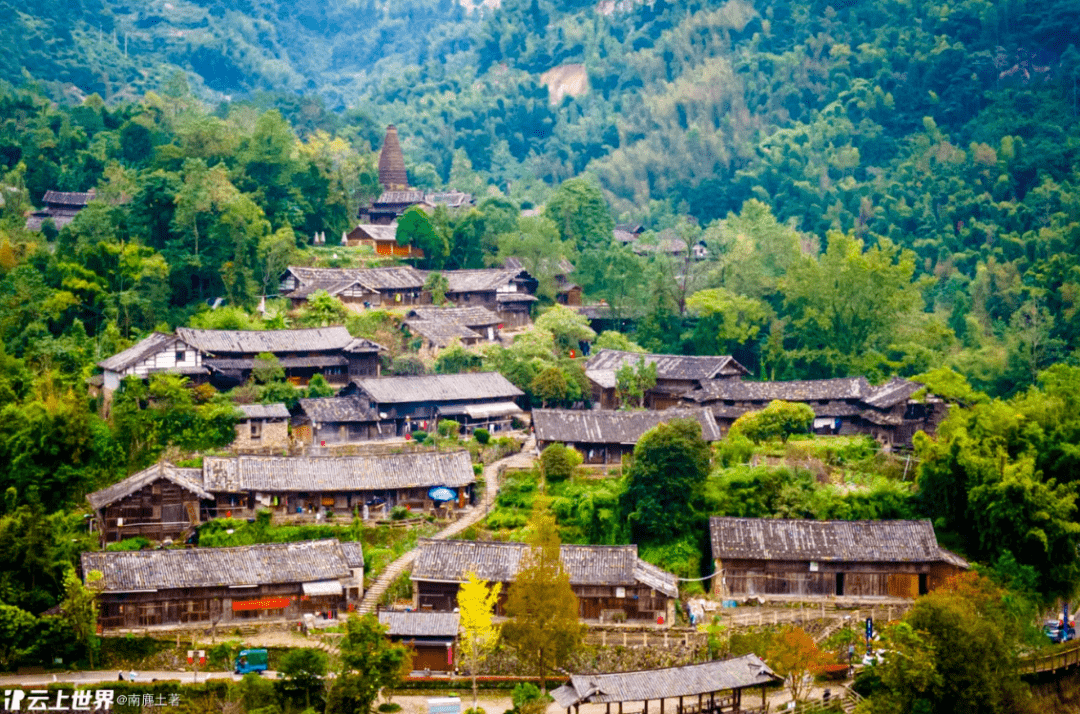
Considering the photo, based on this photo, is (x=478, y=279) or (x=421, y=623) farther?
(x=478, y=279)

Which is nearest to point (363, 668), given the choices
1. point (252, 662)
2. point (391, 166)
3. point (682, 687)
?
point (252, 662)

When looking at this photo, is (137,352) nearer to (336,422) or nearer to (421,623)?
(336,422)

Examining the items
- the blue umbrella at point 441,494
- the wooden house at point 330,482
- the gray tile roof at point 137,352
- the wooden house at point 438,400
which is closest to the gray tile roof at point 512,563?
the blue umbrella at point 441,494

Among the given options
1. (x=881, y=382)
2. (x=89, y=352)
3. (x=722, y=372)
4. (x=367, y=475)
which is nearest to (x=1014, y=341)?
(x=881, y=382)

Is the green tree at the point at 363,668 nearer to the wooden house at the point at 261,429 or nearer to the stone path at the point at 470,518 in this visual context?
the stone path at the point at 470,518

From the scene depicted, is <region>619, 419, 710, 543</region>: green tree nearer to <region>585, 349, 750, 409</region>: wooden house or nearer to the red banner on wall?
the red banner on wall

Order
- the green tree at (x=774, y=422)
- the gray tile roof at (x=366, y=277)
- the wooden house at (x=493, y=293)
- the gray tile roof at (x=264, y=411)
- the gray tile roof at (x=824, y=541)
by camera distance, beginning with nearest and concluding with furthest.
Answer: the gray tile roof at (x=824, y=541), the gray tile roof at (x=264, y=411), the green tree at (x=774, y=422), the gray tile roof at (x=366, y=277), the wooden house at (x=493, y=293)
